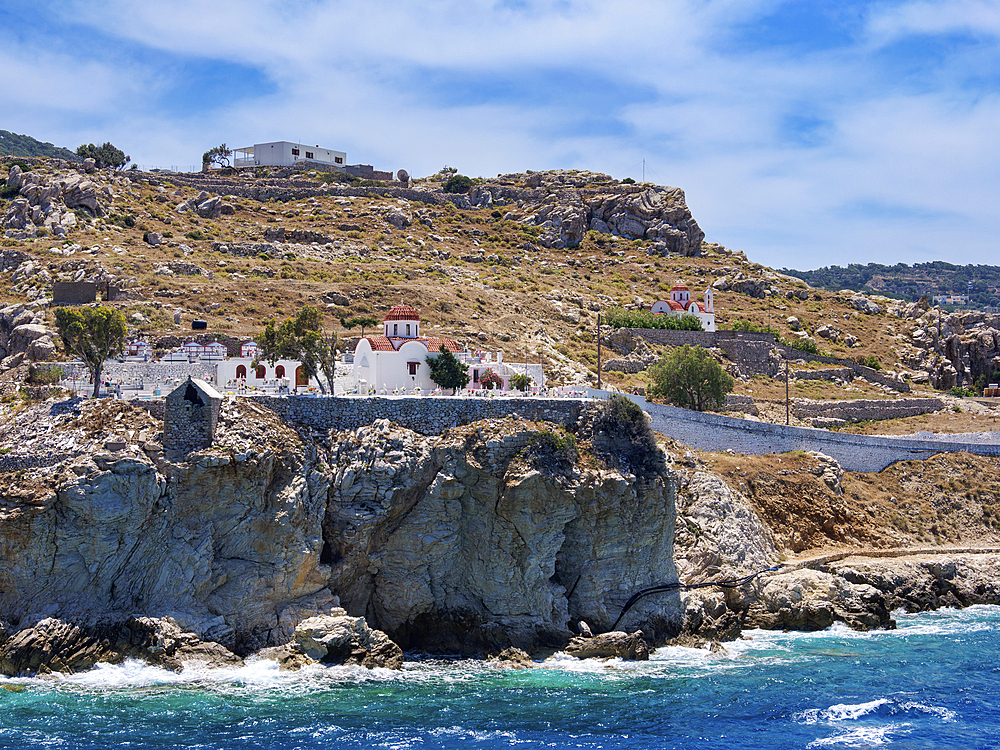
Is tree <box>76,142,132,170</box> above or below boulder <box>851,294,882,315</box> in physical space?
above

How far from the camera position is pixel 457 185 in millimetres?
126500

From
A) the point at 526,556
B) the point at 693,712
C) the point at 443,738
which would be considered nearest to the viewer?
the point at 443,738

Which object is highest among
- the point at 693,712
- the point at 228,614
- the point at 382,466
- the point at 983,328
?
the point at 983,328

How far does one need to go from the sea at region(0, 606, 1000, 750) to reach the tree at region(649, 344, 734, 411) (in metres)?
23.6

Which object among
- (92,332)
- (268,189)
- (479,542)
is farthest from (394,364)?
(268,189)

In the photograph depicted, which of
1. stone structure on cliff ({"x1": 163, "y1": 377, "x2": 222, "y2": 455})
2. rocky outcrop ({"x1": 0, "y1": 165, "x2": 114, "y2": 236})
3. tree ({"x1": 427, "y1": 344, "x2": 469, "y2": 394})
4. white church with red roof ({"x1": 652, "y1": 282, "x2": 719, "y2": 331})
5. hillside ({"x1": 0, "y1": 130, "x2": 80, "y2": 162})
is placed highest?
hillside ({"x1": 0, "y1": 130, "x2": 80, "y2": 162})

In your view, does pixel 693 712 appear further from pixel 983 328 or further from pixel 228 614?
pixel 983 328

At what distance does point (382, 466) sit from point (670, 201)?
89.1 meters

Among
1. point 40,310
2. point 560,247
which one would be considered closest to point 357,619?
point 40,310

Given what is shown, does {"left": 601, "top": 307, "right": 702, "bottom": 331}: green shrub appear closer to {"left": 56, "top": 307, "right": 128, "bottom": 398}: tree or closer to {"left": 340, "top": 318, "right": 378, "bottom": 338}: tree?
{"left": 340, "top": 318, "right": 378, "bottom": 338}: tree

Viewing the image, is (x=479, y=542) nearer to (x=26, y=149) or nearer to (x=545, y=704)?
(x=545, y=704)

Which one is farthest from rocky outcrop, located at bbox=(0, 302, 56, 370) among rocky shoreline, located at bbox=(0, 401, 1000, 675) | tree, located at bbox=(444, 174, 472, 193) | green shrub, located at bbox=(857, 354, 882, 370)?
tree, located at bbox=(444, 174, 472, 193)

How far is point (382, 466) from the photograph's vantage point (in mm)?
39125

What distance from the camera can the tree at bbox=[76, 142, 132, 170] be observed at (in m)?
115
